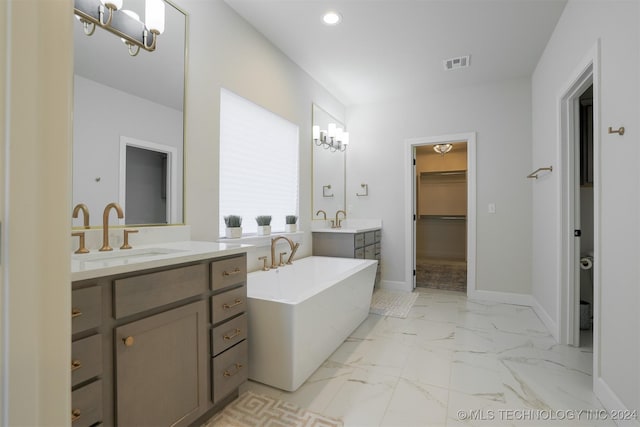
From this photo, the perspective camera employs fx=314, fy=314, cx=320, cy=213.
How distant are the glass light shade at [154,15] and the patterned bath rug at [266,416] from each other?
2207 millimetres

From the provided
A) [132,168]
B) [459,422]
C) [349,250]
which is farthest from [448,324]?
[132,168]

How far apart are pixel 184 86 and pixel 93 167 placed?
0.83 meters

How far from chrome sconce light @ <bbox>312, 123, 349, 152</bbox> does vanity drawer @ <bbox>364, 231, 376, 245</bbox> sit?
121 centimetres

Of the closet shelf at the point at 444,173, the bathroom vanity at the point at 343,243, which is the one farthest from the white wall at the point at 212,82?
the closet shelf at the point at 444,173

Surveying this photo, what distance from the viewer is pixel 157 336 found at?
135cm

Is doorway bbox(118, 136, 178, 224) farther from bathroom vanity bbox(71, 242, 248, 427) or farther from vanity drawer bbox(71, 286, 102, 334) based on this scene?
vanity drawer bbox(71, 286, 102, 334)

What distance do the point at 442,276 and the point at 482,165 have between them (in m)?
2.13

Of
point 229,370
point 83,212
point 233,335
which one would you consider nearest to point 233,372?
point 229,370

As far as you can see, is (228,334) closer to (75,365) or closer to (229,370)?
(229,370)

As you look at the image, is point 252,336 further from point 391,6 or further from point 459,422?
point 391,6

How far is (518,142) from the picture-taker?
149 inches

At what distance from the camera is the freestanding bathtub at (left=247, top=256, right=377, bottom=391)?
1860 millimetres

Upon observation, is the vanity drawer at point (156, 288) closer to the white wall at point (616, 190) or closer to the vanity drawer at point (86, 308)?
the vanity drawer at point (86, 308)

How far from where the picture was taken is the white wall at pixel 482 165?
12.4 ft
